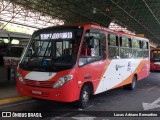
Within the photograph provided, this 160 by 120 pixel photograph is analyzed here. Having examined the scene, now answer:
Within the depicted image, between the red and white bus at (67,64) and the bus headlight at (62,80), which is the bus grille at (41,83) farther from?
the bus headlight at (62,80)

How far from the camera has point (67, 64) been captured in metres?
7.93

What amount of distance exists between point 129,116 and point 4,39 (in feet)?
47.9

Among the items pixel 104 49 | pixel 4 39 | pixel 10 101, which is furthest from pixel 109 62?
pixel 4 39

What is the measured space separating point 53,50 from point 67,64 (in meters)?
0.79

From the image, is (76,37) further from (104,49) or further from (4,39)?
(4,39)

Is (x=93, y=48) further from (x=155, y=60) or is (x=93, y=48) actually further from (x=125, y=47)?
(x=155, y=60)

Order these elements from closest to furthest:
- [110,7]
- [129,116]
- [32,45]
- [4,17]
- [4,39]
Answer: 1. [129,116]
2. [32,45]
3. [4,39]
4. [110,7]
5. [4,17]

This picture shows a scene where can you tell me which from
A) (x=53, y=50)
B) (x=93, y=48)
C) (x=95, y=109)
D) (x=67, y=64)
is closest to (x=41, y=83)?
(x=67, y=64)

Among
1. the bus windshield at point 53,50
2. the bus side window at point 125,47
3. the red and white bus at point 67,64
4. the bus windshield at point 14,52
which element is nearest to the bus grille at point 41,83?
the red and white bus at point 67,64

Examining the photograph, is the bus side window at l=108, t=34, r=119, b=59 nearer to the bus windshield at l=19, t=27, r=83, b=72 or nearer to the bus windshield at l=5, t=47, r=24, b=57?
the bus windshield at l=19, t=27, r=83, b=72

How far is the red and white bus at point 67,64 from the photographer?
25.7ft

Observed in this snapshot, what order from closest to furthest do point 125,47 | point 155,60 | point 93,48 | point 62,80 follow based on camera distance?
point 62,80, point 93,48, point 125,47, point 155,60

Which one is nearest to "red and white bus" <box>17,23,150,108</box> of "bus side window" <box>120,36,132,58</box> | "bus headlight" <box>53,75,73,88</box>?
"bus headlight" <box>53,75,73,88</box>

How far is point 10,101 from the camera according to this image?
9312 mm
